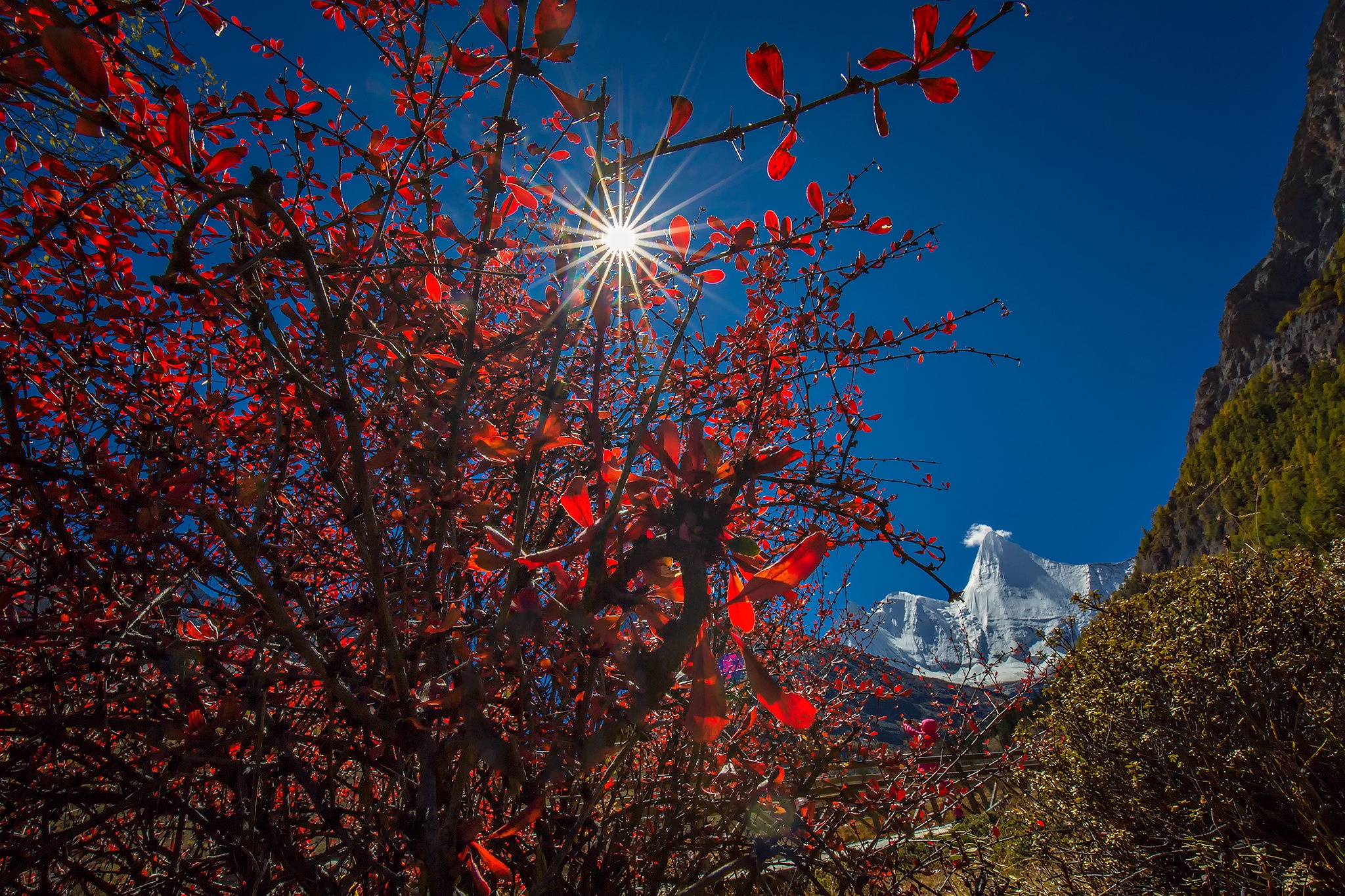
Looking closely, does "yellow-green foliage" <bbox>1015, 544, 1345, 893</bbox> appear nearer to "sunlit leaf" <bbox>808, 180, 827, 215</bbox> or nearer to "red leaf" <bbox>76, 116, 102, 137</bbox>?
"sunlit leaf" <bbox>808, 180, 827, 215</bbox>

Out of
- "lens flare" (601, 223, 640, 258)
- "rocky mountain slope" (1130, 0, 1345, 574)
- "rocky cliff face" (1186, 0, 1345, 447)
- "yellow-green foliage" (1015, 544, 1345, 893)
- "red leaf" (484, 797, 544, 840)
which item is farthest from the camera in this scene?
"rocky cliff face" (1186, 0, 1345, 447)

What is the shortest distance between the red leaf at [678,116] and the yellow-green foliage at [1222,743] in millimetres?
3851

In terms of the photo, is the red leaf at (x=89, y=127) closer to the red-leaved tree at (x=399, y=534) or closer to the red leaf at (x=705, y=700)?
the red-leaved tree at (x=399, y=534)

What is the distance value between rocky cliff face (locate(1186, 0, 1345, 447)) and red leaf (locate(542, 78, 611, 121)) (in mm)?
37269

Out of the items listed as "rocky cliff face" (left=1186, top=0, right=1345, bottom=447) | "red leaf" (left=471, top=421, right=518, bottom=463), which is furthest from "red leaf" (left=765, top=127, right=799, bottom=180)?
"rocky cliff face" (left=1186, top=0, right=1345, bottom=447)

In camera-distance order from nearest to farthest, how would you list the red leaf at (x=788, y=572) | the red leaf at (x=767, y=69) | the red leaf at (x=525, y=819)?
1. the red leaf at (x=788, y=572)
2. the red leaf at (x=525, y=819)
3. the red leaf at (x=767, y=69)

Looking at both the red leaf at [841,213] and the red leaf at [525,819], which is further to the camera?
the red leaf at [841,213]

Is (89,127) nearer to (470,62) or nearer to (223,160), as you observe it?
(223,160)

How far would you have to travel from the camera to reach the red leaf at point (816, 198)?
1.48 m

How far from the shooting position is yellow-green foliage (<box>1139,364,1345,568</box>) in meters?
11.4

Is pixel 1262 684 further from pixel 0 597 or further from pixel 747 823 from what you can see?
pixel 0 597

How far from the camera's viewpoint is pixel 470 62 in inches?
39.4

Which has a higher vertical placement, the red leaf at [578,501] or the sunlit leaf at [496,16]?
the sunlit leaf at [496,16]

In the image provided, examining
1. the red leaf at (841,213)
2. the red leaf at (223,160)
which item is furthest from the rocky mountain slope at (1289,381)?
the red leaf at (223,160)
